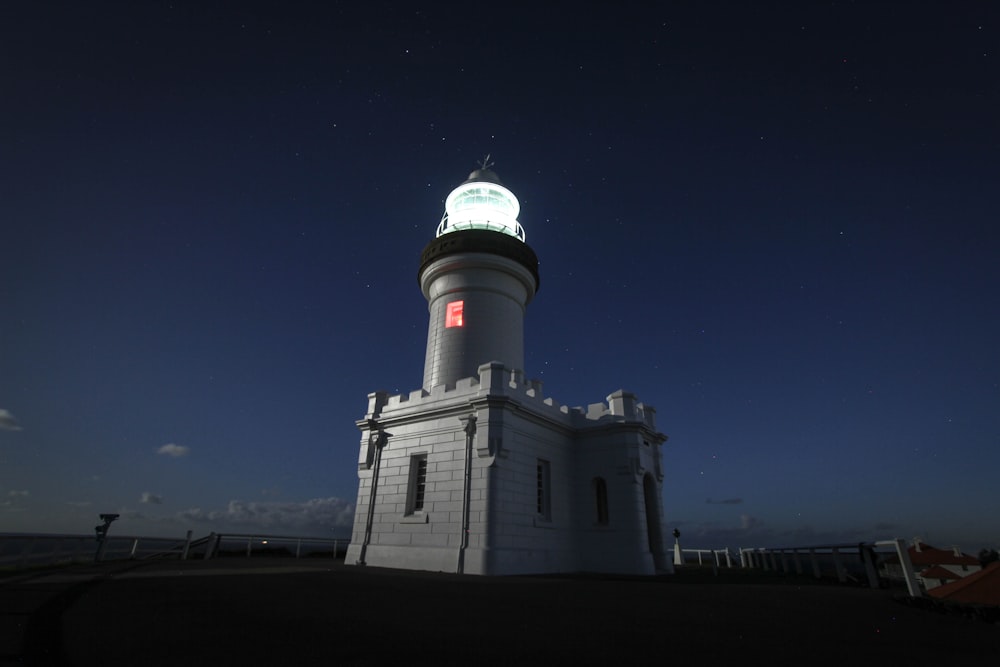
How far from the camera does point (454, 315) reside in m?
20.6

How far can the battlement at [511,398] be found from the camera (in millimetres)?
15391

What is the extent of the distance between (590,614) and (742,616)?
2.34m

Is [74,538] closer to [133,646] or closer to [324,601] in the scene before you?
[324,601]

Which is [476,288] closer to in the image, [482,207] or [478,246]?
[478,246]

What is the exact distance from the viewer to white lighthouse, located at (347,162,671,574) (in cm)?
Answer: 1448

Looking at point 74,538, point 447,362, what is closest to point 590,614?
point 447,362

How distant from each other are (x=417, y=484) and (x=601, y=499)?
719 cm

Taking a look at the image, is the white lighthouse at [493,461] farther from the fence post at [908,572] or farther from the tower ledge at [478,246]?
the fence post at [908,572]

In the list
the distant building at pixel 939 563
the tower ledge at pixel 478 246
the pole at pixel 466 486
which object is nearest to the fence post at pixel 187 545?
the pole at pixel 466 486

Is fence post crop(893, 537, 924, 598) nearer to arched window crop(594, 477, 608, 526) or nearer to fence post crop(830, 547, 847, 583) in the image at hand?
fence post crop(830, 547, 847, 583)

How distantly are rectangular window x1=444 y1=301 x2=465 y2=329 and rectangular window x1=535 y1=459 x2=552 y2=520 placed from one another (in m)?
7.06

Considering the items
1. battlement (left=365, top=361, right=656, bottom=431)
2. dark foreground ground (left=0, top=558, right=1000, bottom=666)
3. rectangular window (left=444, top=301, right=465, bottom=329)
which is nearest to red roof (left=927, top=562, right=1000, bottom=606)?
dark foreground ground (left=0, top=558, right=1000, bottom=666)

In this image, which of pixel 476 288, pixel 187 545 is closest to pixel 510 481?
pixel 476 288

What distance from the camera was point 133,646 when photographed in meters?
4.30
